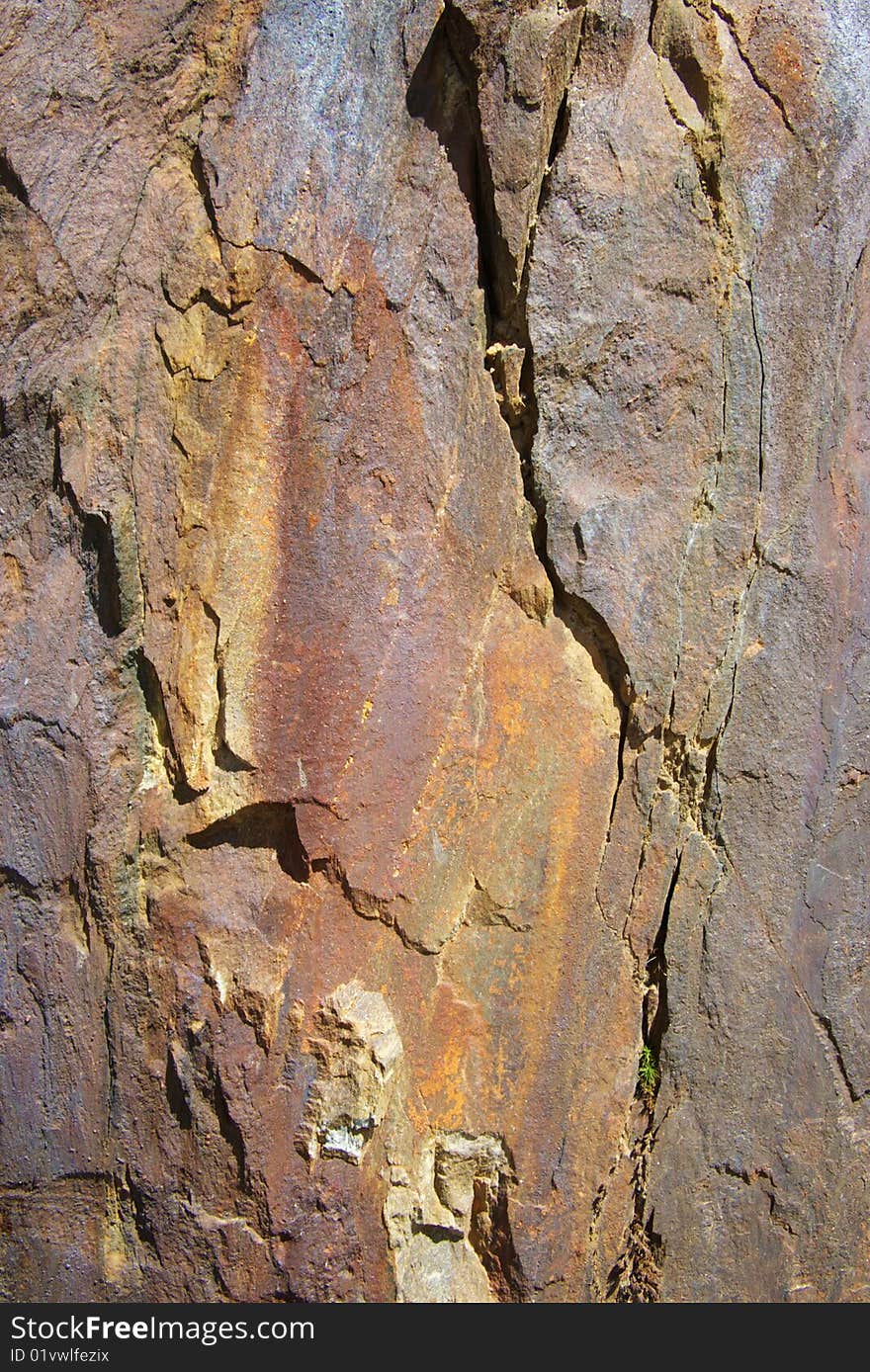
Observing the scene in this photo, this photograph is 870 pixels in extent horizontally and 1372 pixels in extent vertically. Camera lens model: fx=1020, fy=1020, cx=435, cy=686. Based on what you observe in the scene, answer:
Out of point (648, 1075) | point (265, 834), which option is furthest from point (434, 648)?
point (648, 1075)

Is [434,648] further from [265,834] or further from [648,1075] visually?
[648,1075]

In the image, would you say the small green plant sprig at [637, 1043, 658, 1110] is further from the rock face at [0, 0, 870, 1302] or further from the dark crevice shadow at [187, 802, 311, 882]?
the dark crevice shadow at [187, 802, 311, 882]

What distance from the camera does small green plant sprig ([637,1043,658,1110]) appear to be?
2.18m

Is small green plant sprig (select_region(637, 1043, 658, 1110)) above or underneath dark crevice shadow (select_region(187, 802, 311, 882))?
underneath

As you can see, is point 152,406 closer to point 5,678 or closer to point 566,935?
point 5,678

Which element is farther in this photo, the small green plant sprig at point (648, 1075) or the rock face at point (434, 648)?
the small green plant sprig at point (648, 1075)

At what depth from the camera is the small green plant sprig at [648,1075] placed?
2.18 metres

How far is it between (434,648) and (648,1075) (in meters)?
1.03

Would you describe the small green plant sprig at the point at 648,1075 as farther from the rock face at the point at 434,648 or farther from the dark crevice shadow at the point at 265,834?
the dark crevice shadow at the point at 265,834

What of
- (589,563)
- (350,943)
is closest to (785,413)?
(589,563)

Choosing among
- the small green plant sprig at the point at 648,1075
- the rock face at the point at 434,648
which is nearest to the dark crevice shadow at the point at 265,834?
the rock face at the point at 434,648

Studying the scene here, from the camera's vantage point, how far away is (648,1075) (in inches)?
86.0

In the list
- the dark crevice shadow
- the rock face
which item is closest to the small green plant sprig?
the rock face

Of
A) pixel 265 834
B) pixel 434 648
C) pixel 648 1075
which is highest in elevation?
pixel 434 648
